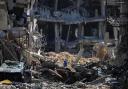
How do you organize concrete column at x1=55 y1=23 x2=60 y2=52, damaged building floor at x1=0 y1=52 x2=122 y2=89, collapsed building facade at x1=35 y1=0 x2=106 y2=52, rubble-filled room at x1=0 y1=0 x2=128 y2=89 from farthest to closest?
collapsed building facade at x1=35 y1=0 x2=106 y2=52 → concrete column at x1=55 y1=23 x2=60 y2=52 → damaged building floor at x1=0 y1=52 x2=122 y2=89 → rubble-filled room at x1=0 y1=0 x2=128 y2=89

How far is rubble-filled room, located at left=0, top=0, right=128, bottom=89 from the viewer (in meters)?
26.7

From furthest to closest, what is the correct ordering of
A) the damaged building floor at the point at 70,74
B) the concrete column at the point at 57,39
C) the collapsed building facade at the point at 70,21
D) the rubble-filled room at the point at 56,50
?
the collapsed building facade at the point at 70,21, the concrete column at the point at 57,39, the damaged building floor at the point at 70,74, the rubble-filled room at the point at 56,50

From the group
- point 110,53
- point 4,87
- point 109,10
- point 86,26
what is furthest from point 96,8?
point 4,87

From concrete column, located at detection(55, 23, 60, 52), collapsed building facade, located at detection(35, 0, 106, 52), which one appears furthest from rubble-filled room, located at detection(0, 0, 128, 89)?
collapsed building facade, located at detection(35, 0, 106, 52)

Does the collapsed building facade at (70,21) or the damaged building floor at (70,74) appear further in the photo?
the collapsed building facade at (70,21)

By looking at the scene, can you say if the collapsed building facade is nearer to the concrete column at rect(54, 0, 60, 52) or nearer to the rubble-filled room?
the concrete column at rect(54, 0, 60, 52)

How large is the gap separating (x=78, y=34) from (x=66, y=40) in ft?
→ 7.32

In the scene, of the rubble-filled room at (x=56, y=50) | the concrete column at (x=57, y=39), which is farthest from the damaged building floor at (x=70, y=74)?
the concrete column at (x=57, y=39)

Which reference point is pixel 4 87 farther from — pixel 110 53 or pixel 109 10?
pixel 110 53

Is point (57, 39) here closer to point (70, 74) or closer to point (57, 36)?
point (57, 36)

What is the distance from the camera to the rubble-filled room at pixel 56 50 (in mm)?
26703

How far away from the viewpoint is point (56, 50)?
57375 millimetres

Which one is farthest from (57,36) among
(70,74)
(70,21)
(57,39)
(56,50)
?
(70,74)

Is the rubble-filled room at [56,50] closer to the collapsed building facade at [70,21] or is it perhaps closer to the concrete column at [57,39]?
the concrete column at [57,39]
